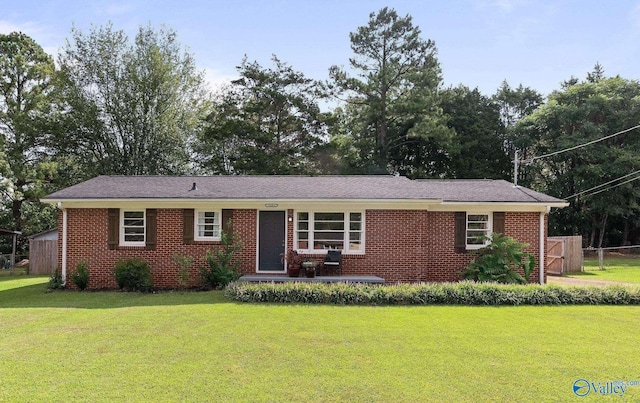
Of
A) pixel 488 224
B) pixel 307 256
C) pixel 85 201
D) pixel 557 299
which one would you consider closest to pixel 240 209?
pixel 307 256

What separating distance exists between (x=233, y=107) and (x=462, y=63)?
17617 mm

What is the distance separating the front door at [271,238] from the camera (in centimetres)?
1349

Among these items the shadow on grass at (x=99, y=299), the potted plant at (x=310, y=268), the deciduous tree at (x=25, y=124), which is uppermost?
the deciduous tree at (x=25, y=124)

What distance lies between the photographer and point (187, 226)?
13.2 metres

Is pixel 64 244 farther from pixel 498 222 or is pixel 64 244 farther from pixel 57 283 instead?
pixel 498 222

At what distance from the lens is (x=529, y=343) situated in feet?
22.3

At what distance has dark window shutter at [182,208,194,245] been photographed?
43.4 ft

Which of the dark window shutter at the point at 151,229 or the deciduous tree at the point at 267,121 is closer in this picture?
the dark window shutter at the point at 151,229

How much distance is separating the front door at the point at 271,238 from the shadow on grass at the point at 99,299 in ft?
6.87

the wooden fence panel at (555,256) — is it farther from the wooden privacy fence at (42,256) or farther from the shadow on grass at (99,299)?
the wooden privacy fence at (42,256)

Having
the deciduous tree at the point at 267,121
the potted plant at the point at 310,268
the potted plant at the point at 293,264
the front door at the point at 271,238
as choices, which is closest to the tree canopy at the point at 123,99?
the deciduous tree at the point at 267,121

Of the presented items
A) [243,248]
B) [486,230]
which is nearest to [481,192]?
[486,230]

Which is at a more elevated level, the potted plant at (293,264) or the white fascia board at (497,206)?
the white fascia board at (497,206)

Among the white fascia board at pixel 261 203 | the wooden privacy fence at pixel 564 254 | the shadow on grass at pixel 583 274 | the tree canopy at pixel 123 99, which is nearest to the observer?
the white fascia board at pixel 261 203
